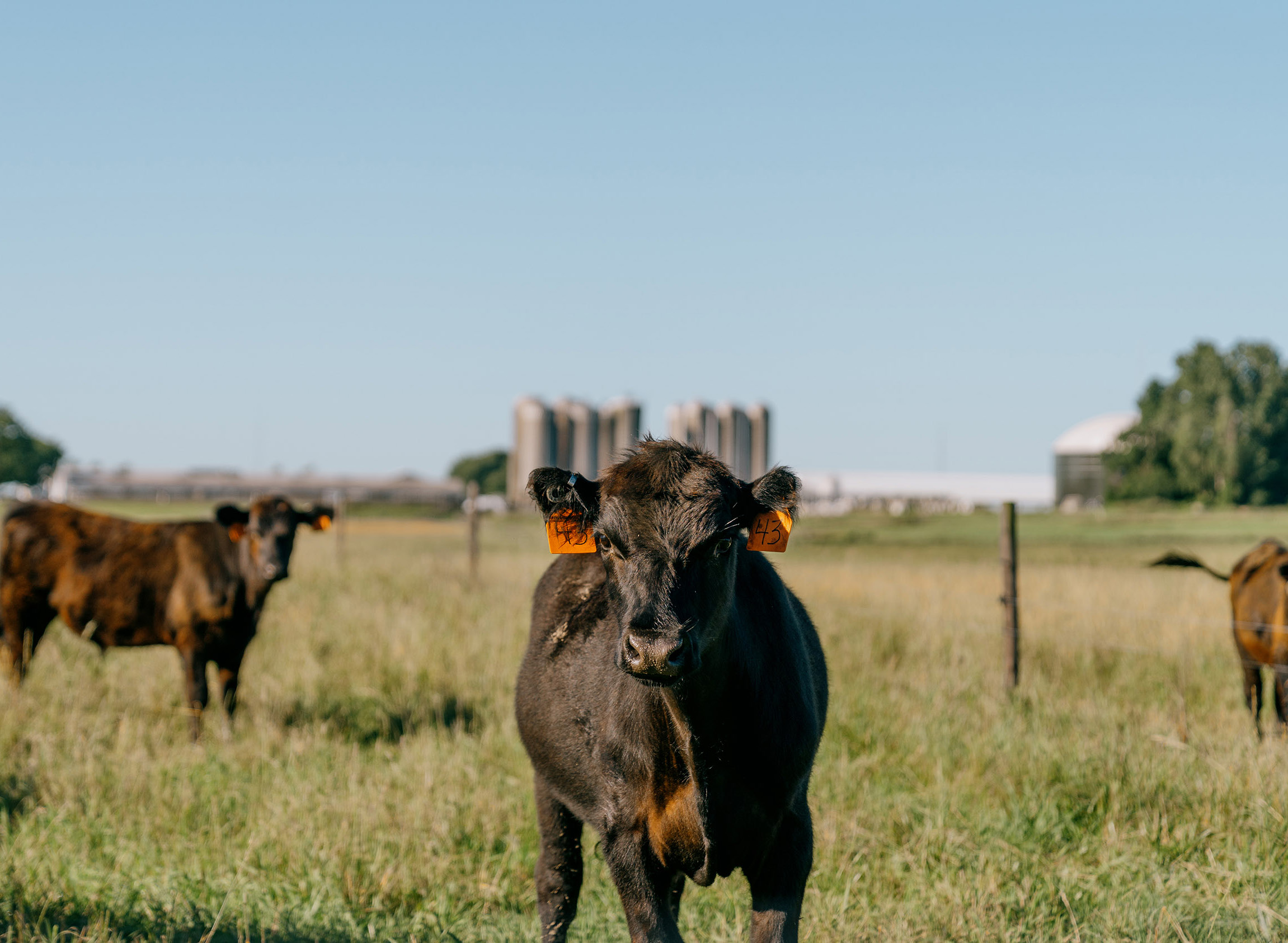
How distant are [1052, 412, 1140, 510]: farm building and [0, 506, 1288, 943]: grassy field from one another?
5278 cm

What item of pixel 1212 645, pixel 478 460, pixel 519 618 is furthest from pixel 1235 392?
pixel 478 460

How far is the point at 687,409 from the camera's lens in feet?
155

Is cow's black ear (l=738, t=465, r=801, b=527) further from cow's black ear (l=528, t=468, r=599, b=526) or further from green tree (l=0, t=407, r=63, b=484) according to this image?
green tree (l=0, t=407, r=63, b=484)

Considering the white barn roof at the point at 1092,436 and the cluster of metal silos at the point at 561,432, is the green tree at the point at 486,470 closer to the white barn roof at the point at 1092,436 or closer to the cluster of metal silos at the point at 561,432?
the cluster of metal silos at the point at 561,432

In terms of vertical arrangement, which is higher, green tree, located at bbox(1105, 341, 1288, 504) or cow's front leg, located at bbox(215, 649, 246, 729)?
green tree, located at bbox(1105, 341, 1288, 504)

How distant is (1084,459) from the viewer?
62.9 metres

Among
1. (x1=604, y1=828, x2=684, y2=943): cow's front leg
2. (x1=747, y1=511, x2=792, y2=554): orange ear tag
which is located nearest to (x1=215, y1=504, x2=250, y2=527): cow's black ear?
(x1=604, y1=828, x2=684, y2=943): cow's front leg

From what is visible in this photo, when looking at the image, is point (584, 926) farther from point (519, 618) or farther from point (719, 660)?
point (519, 618)

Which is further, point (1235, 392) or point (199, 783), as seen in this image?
point (1235, 392)

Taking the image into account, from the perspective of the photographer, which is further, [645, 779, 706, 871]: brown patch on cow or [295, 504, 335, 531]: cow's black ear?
[295, 504, 335, 531]: cow's black ear

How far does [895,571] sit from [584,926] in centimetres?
1407

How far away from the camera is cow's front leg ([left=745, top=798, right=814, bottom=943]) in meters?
2.97

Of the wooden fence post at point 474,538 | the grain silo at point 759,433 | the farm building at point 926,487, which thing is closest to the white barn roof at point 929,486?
the farm building at point 926,487

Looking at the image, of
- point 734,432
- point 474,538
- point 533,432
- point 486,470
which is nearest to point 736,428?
point 734,432
